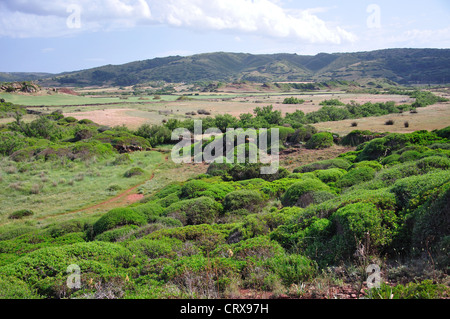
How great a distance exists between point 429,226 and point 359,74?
6659 inches

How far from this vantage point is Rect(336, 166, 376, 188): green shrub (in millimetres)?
10672

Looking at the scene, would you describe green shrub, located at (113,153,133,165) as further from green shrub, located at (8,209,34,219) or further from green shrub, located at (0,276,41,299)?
green shrub, located at (0,276,41,299)

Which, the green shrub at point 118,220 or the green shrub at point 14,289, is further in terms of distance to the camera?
the green shrub at point 118,220

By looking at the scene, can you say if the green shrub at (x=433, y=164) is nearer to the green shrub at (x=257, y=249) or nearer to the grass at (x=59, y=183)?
the green shrub at (x=257, y=249)

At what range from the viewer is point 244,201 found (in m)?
10.2

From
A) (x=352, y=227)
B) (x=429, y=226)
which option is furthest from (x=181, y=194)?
(x=429, y=226)

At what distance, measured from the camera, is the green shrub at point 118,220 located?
9.16m

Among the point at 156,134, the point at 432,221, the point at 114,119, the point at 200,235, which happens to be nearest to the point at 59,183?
the point at 156,134

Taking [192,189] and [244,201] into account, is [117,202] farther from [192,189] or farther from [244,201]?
[244,201]

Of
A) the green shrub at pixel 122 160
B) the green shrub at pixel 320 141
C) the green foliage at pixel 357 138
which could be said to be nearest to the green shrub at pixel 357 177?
the green shrub at pixel 320 141

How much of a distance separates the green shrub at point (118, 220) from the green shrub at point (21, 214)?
6.84 metres

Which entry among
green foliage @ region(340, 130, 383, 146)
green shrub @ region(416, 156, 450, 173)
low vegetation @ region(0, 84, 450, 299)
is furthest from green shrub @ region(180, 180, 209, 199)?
green foliage @ region(340, 130, 383, 146)

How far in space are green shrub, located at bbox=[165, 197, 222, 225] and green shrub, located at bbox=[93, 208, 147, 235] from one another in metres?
0.99

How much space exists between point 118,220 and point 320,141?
59.9 feet
